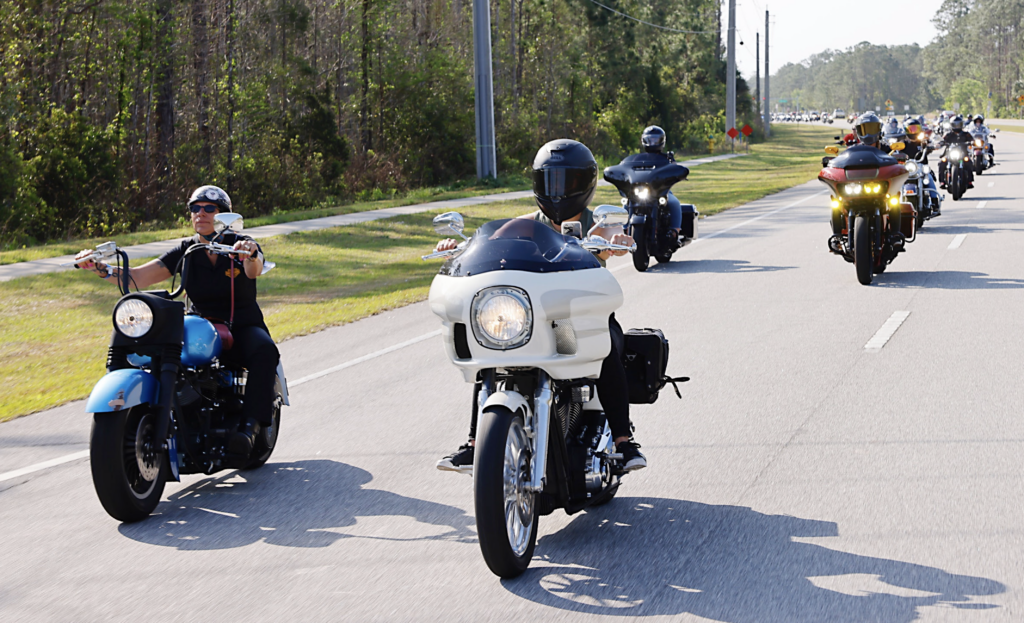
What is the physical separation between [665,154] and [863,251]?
11.3 ft

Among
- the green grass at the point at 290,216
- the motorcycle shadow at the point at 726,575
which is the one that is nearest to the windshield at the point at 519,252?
the motorcycle shadow at the point at 726,575

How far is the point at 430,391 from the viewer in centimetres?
878

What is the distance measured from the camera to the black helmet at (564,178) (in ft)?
18.1

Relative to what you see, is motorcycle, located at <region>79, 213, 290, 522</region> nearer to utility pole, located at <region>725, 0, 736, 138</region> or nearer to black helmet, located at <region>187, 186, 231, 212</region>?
black helmet, located at <region>187, 186, 231, 212</region>

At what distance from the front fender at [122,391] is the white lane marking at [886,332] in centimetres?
622

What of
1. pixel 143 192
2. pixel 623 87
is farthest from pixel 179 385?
pixel 623 87

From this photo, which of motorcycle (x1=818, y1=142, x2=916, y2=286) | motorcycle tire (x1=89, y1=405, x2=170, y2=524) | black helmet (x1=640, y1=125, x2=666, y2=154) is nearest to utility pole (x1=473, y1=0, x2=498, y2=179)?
black helmet (x1=640, y1=125, x2=666, y2=154)

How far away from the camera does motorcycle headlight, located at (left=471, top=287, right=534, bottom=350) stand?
15.4 feet

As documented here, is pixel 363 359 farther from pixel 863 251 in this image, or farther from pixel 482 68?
pixel 482 68

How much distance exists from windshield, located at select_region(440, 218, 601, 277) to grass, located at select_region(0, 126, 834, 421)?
506cm

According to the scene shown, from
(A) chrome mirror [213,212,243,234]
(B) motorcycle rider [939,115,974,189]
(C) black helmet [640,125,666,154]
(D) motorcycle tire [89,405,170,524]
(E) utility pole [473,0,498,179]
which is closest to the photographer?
(D) motorcycle tire [89,405,170,524]

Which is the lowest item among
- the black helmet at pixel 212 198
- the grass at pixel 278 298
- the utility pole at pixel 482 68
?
the grass at pixel 278 298

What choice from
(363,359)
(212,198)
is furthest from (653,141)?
(212,198)

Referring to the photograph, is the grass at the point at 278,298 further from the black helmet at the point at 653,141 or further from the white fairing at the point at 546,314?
the white fairing at the point at 546,314
